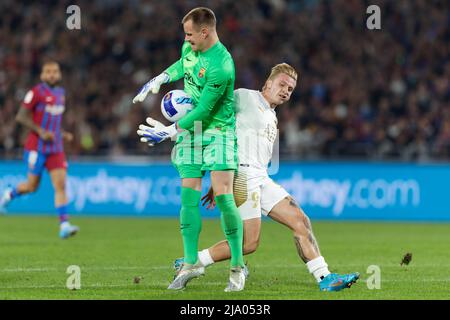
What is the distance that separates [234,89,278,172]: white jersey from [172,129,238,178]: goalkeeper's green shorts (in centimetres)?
57

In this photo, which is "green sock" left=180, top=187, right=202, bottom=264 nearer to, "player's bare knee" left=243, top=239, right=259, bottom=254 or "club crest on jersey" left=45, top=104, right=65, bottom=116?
"player's bare knee" left=243, top=239, right=259, bottom=254

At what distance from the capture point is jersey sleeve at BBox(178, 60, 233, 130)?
835cm

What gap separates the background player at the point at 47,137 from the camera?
1476 centimetres

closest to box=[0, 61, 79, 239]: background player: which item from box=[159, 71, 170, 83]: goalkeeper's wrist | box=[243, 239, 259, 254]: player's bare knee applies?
box=[243, 239, 259, 254]: player's bare knee

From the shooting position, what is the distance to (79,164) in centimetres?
2039

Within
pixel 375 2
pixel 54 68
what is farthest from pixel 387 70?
pixel 54 68

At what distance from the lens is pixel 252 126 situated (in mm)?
9195

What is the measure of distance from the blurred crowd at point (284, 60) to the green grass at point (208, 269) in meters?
3.45

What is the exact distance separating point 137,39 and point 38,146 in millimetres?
10250

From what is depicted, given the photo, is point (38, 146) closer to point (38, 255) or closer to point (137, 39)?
point (38, 255)

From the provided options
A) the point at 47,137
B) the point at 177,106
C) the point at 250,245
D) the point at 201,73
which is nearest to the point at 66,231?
the point at 47,137

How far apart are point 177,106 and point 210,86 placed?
419 mm

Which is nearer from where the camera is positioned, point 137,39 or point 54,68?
point 54,68

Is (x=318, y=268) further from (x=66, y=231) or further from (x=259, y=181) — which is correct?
(x=66, y=231)
